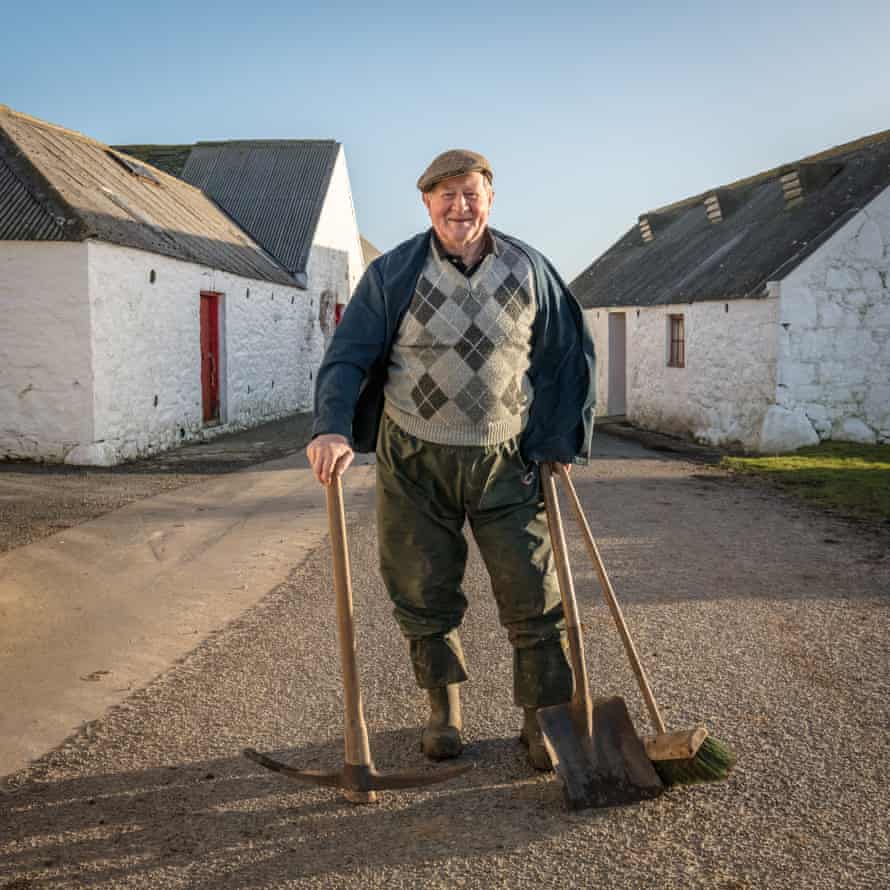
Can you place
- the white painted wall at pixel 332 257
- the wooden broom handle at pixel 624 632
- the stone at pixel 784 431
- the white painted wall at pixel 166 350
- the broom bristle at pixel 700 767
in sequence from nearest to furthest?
the broom bristle at pixel 700 767
the wooden broom handle at pixel 624 632
the white painted wall at pixel 166 350
the stone at pixel 784 431
the white painted wall at pixel 332 257

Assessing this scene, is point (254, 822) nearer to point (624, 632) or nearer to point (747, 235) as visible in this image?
point (624, 632)

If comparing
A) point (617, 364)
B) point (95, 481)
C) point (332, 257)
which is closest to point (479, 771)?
point (95, 481)

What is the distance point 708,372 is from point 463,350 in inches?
497

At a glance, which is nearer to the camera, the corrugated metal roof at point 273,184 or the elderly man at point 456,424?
the elderly man at point 456,424

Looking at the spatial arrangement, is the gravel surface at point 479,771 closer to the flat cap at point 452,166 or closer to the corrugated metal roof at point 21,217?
the flat cap at point 452,166

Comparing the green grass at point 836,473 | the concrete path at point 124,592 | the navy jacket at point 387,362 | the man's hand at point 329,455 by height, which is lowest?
the concrete path at point 124,592

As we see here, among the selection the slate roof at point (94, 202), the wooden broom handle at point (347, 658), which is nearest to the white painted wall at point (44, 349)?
the slate roof at point (94, 202)

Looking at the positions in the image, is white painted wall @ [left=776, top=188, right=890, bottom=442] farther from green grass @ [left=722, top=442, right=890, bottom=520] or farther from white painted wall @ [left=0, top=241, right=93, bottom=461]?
white painted wall @ [left=0, top=241, right=93, bottom=461]

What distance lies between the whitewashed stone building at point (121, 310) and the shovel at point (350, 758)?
9172 mm

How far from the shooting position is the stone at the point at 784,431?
1335cm

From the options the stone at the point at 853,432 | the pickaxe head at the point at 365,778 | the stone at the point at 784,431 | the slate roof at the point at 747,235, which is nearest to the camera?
the pickaxe head at the point at 365,778

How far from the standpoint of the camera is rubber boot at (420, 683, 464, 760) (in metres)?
3.32

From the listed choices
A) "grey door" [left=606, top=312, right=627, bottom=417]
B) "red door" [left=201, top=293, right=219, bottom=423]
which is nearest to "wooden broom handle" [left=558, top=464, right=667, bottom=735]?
"red door" [left=201, top=293, right=219, bottom=423]

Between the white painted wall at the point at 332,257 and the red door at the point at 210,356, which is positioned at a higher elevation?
the white painted wall at the point at 332,257
